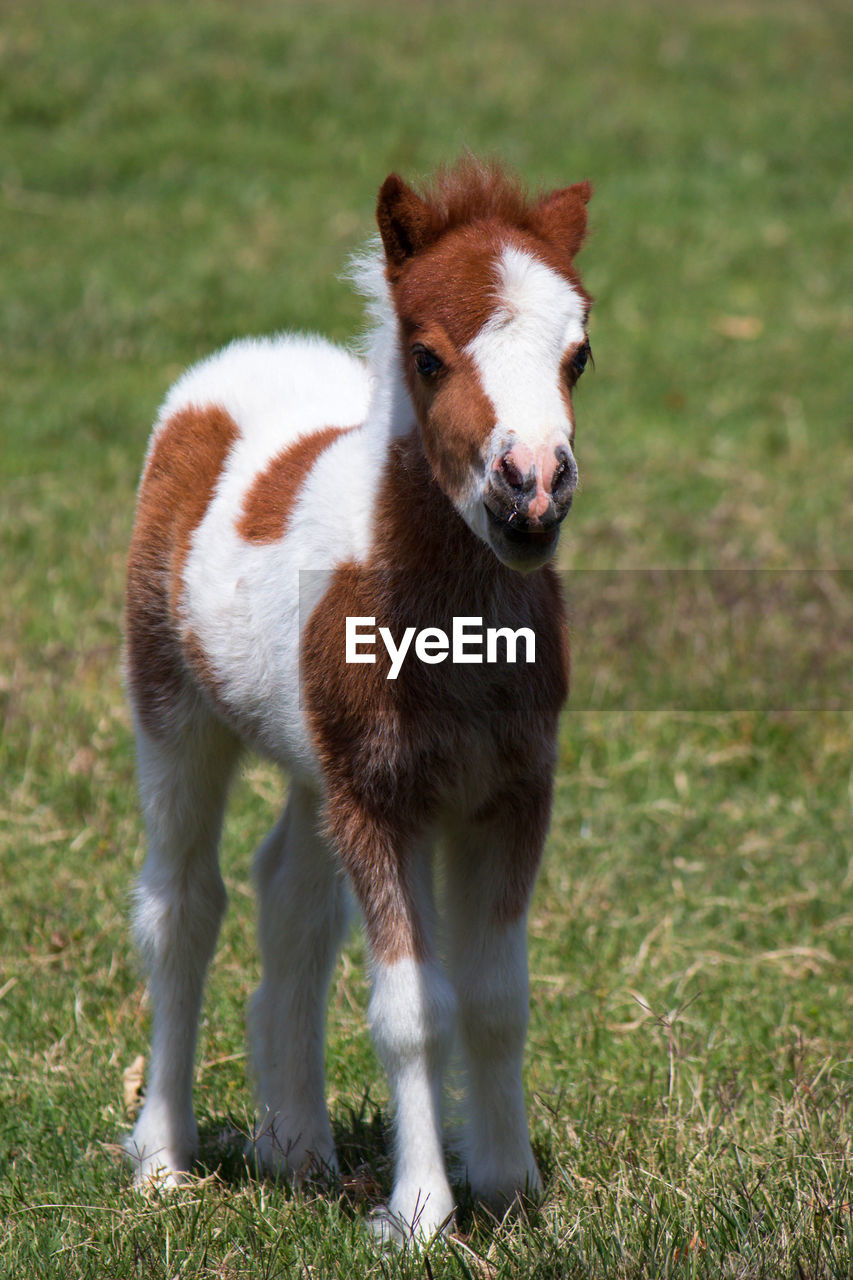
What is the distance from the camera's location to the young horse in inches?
113

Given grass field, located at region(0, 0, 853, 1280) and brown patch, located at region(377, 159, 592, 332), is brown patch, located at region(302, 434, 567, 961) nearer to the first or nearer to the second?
brown patch, located at region(377, 159, 592, 332)

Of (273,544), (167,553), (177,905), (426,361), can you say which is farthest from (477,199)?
(177,905)

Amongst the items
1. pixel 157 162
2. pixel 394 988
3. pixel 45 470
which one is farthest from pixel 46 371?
pixel 394 988

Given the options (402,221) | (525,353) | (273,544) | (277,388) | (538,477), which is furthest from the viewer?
(277,388)

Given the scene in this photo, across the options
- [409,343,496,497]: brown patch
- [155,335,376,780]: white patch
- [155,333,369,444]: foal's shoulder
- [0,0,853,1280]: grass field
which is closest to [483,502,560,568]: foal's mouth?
[409,343,496,497]: brown patch

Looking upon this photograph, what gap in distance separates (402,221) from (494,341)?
1.36 feet

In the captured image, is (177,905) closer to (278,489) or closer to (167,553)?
(167,553)

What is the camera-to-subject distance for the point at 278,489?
139 inches

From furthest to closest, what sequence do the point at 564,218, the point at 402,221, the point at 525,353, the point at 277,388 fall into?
the point at 277,388
the point at 564,218
the point at 402,221
the point at 525,353

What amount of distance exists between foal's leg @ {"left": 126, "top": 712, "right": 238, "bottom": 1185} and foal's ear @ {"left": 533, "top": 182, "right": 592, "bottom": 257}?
1416 millimetres

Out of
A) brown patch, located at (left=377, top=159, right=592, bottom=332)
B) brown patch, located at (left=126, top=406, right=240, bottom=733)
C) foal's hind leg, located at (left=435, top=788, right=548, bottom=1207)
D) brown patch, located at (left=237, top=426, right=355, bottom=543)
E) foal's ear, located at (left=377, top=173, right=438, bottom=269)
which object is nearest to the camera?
brown patch, located at (left=377, top=159, right=592, bottom=332)

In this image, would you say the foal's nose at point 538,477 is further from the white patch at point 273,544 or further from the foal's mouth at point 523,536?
the white patch at point 273,544

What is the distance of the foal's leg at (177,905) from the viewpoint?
3775 millimetres

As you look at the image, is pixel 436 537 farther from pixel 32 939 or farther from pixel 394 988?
pixel 32 939
